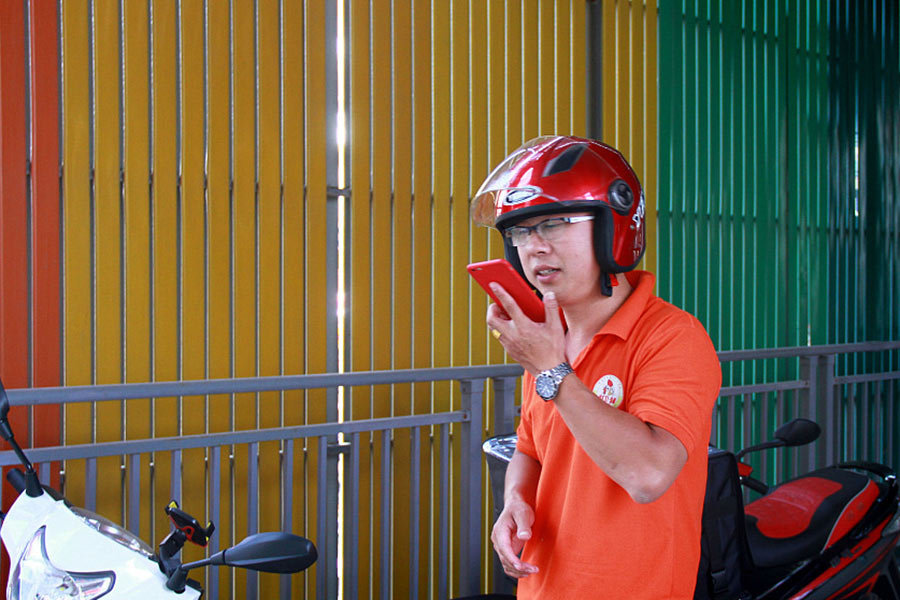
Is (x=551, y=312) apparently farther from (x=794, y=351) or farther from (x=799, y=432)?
(x=794, y=351)

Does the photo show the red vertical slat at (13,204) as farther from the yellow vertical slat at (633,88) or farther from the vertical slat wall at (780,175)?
the vertical slat wall at (780,175)

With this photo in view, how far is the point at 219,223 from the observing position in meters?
2.87

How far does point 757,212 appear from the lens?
184 inches

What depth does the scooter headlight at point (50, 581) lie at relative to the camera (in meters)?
1.05

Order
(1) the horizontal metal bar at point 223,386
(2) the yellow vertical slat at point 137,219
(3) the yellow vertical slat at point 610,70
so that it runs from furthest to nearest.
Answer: (3) the yellow vertical slat at point 610,70
(2) the yellow vertical slat at point 137,219
(1) the horizontal metal bar at point 223,386

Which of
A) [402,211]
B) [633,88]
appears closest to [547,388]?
[402,211]

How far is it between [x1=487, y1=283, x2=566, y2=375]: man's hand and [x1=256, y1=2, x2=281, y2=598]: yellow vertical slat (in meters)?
2.10

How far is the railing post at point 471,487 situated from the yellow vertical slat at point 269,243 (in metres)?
0.84

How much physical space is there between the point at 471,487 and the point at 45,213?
176 cm

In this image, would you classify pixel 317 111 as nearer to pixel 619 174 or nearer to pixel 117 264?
pixel 117 264

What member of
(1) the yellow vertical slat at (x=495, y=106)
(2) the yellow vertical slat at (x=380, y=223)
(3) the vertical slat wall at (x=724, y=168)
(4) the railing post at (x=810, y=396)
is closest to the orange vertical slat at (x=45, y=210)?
(2) the yellow vertical slat at (x=380, y=223)

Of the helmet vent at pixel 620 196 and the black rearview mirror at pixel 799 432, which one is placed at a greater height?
the helmet vent at pixel 620 196

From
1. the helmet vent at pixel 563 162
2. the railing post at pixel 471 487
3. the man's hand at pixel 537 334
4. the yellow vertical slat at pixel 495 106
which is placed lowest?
the railing post at pixel 471 487

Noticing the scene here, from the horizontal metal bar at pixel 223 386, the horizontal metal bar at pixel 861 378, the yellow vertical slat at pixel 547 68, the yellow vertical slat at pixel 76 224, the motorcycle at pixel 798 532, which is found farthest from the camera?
the yellow vertical slat at pixel 547 68
